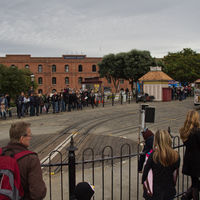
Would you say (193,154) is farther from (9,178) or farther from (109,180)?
(9,178)

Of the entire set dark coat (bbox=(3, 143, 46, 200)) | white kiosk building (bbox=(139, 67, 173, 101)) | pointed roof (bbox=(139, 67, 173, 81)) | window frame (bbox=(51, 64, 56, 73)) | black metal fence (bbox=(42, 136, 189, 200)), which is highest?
window frame (bbox=(51, 64, 56, 73))

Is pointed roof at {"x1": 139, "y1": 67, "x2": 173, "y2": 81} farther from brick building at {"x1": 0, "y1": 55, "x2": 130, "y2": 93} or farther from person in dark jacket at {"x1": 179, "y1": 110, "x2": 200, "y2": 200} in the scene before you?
brick building at {"x1": 0, "y1": 55, "x2": 130, "y2": 93}

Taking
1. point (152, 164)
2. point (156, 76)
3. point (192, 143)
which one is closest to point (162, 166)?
point (152, 164)

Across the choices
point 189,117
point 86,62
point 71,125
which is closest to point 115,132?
point 71,125

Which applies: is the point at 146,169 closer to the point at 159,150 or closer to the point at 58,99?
the point at 159,150

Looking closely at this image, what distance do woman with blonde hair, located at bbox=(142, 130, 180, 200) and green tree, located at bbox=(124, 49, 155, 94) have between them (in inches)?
1424

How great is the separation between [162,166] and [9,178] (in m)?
2.07

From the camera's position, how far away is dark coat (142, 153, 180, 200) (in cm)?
331

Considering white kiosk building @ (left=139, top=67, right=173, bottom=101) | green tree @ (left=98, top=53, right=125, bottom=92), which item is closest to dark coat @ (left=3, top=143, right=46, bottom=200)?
white kiosk building @ (left=139, top=67, right=173, bottom=101)

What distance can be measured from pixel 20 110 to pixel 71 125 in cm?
496

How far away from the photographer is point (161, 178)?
10.9 feet

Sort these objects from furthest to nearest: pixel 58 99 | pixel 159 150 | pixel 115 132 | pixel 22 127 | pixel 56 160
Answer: pixel 58 99
pixel 115 132
pixel 56 160
pixel 159 150
pixel 22 127

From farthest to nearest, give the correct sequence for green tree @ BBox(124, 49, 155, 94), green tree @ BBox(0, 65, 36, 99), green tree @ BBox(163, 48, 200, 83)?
1. green tree @ BBox(163, 48, 200, 83)
2. green tree @ BBox(0, 65, 36, 99)
3. green tree @ BBox(124, 49, 155, 94)

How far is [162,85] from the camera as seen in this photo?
27.5 meters
